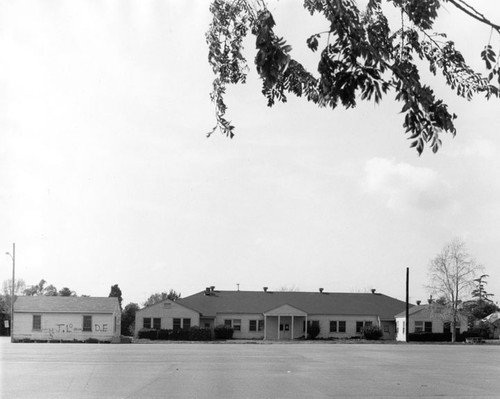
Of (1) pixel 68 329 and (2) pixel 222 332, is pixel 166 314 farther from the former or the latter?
(1) pixel 68 329

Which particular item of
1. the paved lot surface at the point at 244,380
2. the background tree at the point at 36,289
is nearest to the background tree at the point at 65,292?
the background tree at the point at 36,289

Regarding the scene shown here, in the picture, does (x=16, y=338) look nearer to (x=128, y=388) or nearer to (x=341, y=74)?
(x=128, y=388)

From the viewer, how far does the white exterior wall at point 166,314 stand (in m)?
69.2

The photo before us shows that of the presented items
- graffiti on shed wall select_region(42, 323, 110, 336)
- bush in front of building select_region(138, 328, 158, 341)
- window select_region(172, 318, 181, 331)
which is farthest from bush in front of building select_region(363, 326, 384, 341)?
graffiti on shed wall select_region(42, 323, 110, 336)

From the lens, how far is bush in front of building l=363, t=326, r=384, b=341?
7025 centimetres

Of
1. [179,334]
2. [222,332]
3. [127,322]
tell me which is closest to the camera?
[179,334]

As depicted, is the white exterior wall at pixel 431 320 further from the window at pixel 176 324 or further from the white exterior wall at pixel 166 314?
the window at pixel 176 324

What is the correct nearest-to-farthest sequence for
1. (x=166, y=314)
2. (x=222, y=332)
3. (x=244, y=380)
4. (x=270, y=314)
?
(x=244, y=380)
(x=222, y=332)
(x=166, y=314)
(x=270, y=314)

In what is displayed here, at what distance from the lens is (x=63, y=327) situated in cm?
6444

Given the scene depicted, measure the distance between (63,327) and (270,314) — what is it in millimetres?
20694

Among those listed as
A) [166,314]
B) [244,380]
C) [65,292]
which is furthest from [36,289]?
[244,380]

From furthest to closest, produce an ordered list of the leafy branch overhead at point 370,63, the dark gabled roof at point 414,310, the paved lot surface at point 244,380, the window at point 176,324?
the dark gabled roof at point 414,310 → the window at point 176,324 → the paved lot surface at point 244,380 → the leafy branch overhead at point 370,63

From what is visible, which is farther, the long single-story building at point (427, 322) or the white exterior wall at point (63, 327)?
the long single-story building at point (427, 322)

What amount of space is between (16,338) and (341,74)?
62.5 m
